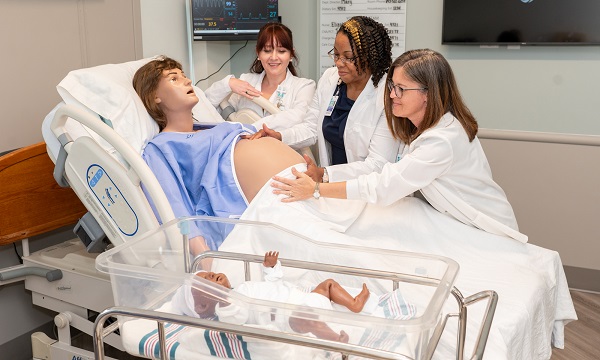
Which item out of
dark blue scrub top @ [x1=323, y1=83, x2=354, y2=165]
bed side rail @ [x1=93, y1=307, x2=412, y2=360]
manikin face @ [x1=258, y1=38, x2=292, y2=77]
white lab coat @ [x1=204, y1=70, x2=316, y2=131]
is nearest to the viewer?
bed side rail @ [x1=93, y1=307, x2=412, y2=360]

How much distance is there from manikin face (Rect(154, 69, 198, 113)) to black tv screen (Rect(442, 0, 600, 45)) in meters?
1.82

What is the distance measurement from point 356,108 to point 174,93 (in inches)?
30.7

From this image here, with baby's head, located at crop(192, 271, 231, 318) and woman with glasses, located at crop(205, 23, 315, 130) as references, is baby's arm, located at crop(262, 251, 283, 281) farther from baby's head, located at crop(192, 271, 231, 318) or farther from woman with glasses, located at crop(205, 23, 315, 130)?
woman with glasses, located at crop(205, 23, 315, 130)

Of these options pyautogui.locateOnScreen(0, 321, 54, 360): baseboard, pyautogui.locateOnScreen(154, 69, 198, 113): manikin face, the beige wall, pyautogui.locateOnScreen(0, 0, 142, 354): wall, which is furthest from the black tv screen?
pyautogui.locateOnScreen(0, 321, 54, 360): baseboard

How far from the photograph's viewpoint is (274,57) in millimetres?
3357

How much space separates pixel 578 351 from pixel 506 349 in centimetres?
152

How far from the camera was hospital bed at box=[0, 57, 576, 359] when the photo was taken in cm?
189

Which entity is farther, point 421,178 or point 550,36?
point 550,36

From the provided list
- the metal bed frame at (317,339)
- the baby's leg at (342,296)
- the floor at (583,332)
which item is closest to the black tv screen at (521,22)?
the floor at (583,332)

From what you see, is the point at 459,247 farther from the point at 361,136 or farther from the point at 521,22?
the point at 521,22

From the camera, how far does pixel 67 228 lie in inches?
119

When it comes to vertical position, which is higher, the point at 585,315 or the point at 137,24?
the point at 137,24

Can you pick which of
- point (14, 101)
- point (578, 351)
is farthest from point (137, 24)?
point (578, 351)

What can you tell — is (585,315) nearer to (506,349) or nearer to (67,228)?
(506,349)
